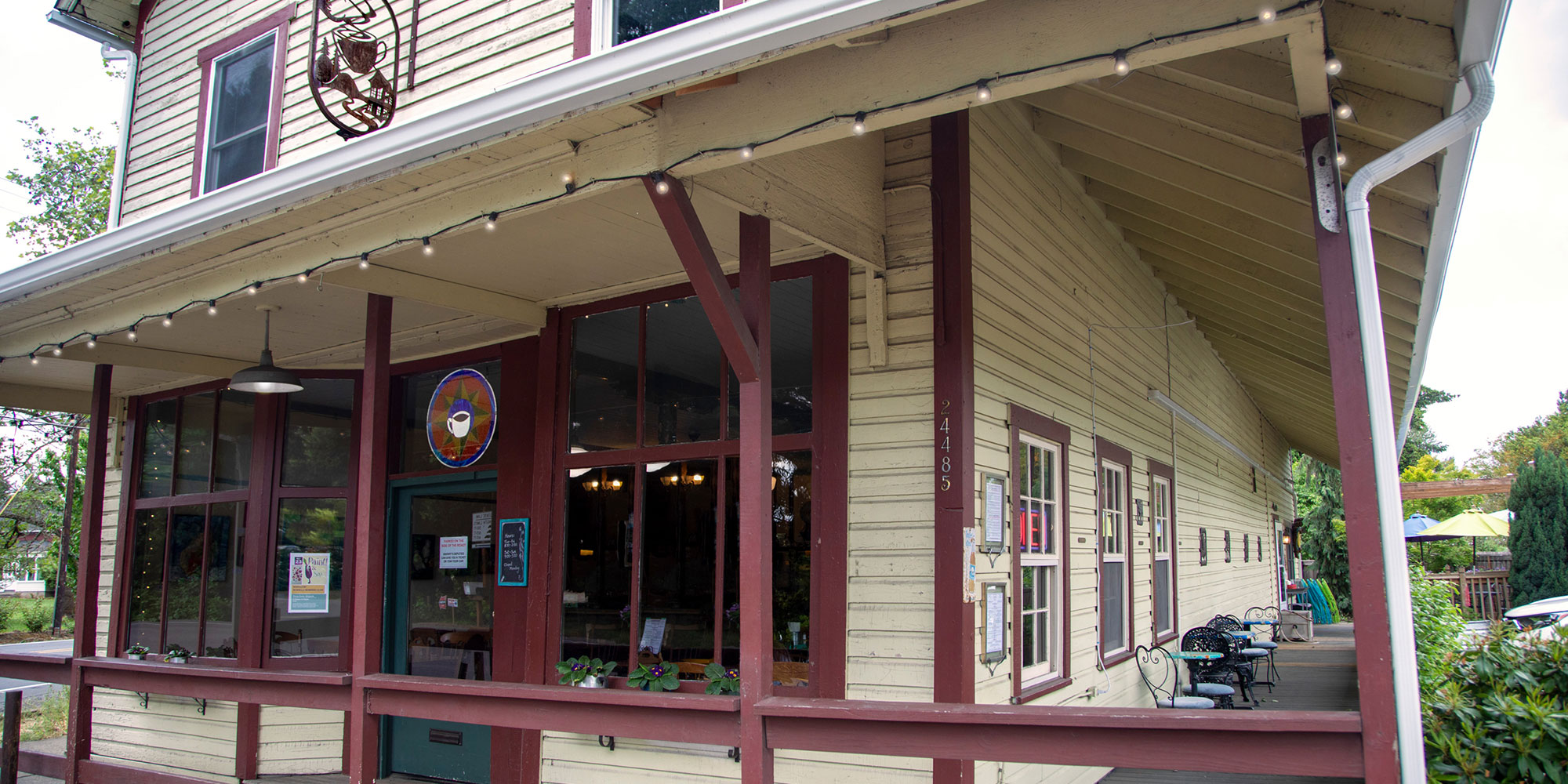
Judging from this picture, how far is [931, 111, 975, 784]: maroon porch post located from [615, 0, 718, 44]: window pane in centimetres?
197

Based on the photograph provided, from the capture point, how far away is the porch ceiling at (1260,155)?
3273mm

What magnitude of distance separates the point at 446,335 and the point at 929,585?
13.2 feet

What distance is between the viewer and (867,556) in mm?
4746

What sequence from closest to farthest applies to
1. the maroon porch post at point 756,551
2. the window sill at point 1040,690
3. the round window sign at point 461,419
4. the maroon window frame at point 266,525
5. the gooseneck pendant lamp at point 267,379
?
the maroon porch post at point 756,551 < the window sill at point 1040,690 < the gooseneck pendant lamp at point 267,379 < the round window sign at point 461,419 < the maroon window frame at point 266,525

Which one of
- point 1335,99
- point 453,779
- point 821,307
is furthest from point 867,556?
point 453,779

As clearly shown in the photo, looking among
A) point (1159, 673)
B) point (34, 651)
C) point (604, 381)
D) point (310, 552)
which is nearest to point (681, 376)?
point (604, 381)

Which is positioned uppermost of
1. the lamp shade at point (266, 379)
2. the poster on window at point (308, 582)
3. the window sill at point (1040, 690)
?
the lamp shade at point (266, 379)

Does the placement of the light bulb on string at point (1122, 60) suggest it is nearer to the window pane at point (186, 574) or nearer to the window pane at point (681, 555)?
the window pane at point (681, 555)

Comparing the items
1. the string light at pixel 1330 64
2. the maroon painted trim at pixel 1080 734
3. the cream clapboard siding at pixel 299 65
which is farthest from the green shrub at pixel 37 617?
the string light at pixel 1330 64

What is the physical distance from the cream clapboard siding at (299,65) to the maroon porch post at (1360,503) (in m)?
4.23

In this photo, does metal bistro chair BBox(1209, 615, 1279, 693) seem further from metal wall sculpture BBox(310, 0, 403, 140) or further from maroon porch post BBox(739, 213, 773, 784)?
metal wall sculpture BBox(310, 0, 403, 140)

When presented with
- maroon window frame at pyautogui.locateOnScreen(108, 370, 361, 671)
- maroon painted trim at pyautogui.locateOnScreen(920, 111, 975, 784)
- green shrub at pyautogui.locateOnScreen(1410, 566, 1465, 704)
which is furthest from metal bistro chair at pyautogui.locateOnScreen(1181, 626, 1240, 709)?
maroon window frame at pyautogui.locateOnScreen(108, 370, 361, 671)

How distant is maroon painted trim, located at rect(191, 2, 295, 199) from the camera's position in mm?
7781

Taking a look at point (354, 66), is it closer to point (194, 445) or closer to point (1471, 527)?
point (194, 445)
